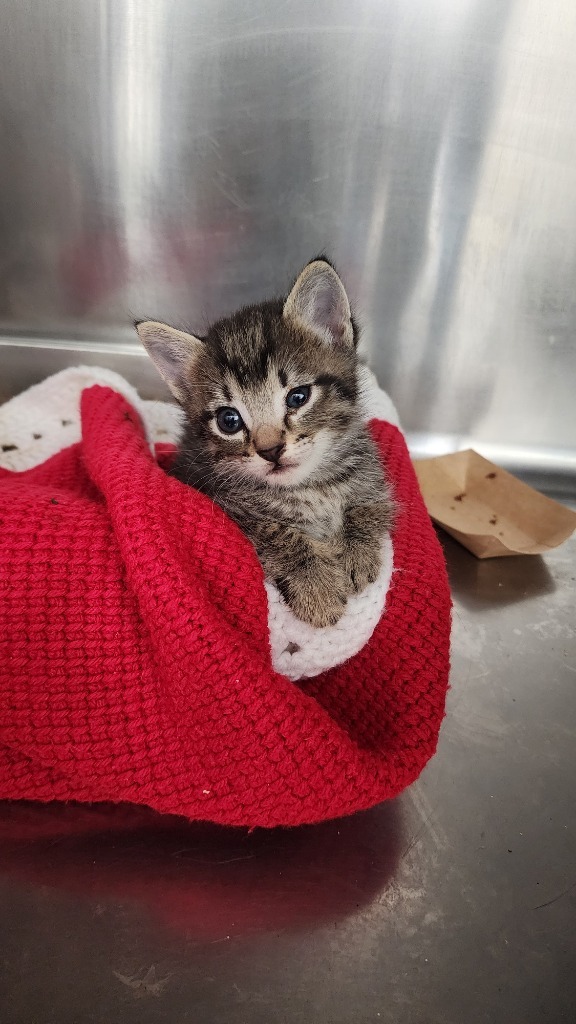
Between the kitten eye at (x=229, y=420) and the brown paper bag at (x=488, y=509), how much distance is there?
66cm

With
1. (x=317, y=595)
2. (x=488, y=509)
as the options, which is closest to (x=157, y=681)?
(x=317, y=595)

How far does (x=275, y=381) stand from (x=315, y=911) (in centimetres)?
71

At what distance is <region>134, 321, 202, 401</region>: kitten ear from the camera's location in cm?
105

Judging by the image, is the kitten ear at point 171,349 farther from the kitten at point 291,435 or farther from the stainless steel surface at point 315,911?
the stainless steel surface at point 315,911

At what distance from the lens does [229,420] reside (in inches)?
40.9

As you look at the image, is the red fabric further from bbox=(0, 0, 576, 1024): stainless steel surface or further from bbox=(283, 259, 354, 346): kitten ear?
bbox=(283, 259, 354, 346): kitten ear

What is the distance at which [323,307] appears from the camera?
1072 millimetres

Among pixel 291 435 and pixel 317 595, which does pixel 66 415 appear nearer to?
pixel 291 435

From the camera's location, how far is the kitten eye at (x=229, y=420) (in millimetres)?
1032

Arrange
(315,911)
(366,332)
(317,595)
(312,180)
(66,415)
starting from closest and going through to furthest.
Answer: (315,911)
(317,595)
(66,415)
(312,180)
(366,332)

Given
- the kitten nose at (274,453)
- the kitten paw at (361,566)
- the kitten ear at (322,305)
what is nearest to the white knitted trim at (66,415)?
the kitten paw at (361,566)

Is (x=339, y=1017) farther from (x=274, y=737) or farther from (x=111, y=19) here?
(x=111, y=19)

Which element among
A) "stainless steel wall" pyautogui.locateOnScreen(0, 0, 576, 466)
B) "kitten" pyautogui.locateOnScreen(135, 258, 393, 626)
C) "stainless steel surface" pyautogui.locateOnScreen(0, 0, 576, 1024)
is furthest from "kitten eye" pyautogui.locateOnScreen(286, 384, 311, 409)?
"stainless steel wall" pyautogui.locateOnScreen(0, 0, 576, 466)

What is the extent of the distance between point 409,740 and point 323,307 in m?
0.66
